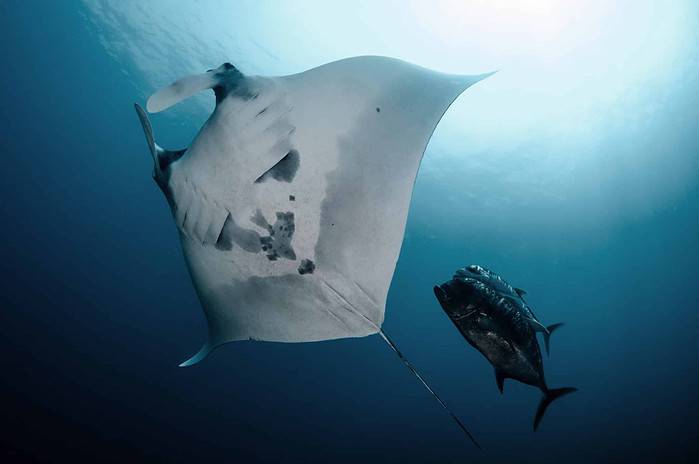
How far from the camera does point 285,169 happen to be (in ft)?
5.79

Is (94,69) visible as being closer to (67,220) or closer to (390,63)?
(67,220)

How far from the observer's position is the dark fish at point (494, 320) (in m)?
2.18

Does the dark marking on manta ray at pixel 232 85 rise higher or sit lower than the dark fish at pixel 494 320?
higher

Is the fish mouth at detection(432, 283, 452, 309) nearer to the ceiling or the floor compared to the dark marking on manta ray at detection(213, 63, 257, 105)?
nearer to the floor

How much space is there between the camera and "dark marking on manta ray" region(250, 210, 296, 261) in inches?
71.3

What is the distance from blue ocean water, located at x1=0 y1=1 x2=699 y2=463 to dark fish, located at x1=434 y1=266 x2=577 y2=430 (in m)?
7.43

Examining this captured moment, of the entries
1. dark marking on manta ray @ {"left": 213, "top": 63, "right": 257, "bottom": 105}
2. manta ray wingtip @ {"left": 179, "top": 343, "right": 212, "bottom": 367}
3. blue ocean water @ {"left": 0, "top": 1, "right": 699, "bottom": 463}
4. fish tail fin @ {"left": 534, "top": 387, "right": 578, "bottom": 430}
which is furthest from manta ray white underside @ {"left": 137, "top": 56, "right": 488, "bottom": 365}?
blue ocean water @ {"left": 0, "top": 1, "right": 699, "bottom": 463}

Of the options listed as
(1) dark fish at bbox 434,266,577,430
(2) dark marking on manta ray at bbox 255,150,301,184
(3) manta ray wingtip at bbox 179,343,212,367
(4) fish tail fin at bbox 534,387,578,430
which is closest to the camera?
(2) dark marking on manta ray at bbox 255,150,301,184

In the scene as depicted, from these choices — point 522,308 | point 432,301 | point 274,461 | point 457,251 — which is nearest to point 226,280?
point 522,308

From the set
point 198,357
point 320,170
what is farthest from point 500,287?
point 198,357

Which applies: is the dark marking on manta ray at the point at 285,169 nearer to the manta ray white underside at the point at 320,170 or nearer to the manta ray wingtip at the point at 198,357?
the manta ray white underside at the point at 320,170

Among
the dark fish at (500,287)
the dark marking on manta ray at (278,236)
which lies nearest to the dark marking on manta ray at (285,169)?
the dark marking on manta ray at (278,236)

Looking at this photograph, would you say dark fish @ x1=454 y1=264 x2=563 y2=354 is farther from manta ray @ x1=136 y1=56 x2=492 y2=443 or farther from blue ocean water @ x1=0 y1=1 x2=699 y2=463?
blue ocean water @ x1=0 y1=1 x2=699 y2=463

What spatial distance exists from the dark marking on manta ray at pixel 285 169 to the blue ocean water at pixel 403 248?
7478mm
